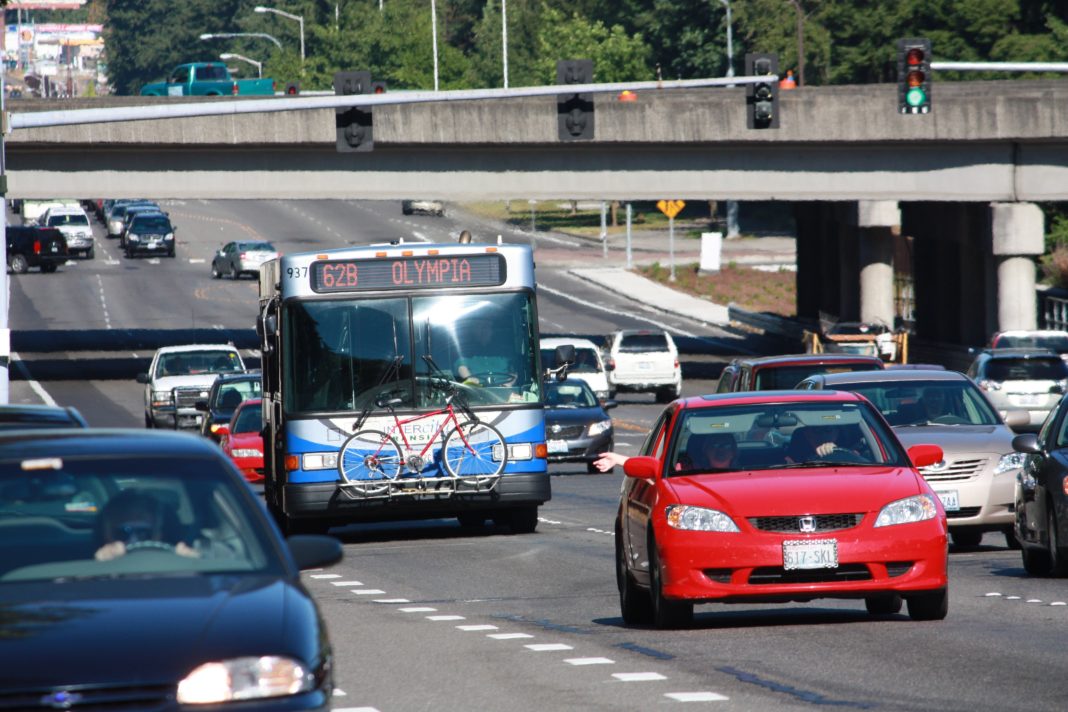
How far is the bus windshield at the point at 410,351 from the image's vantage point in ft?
70.1

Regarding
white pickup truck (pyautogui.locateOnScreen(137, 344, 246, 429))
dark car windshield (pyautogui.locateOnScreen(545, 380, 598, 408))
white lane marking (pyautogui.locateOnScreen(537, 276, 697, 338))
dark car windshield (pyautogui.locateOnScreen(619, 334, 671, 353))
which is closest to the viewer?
dark car windshield (pyautogui.locateOnScreen(545, 380, 598, 408))

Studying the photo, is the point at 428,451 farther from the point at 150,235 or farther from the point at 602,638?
the point at 150,235

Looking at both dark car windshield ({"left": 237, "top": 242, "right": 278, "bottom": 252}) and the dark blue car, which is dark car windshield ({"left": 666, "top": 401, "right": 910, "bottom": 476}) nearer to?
the dark blue car

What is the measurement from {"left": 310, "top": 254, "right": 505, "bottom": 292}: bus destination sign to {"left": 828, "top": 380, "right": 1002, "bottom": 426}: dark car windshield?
12.6ft

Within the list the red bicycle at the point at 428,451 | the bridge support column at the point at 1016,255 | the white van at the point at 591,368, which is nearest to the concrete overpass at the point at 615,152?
the bridge support column at the point at 1016,255

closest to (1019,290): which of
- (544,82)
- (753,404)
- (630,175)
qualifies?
(630,175)

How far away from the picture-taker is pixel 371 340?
70.7 ft

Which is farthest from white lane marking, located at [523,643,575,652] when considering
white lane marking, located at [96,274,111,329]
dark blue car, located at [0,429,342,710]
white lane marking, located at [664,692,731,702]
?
white lane marking, located at [96,274,111,329]

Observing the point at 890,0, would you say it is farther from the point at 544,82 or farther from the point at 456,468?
the point at 456,468

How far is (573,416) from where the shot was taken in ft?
105

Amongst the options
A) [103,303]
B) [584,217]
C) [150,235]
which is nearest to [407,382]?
[103,303]

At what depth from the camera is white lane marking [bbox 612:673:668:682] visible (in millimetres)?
11145

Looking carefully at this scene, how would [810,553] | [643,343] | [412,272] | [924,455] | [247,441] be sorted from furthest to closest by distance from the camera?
[643,343]
[247,441]
[412,272]
[924,455]
[810,553]

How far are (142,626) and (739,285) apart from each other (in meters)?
77.5
